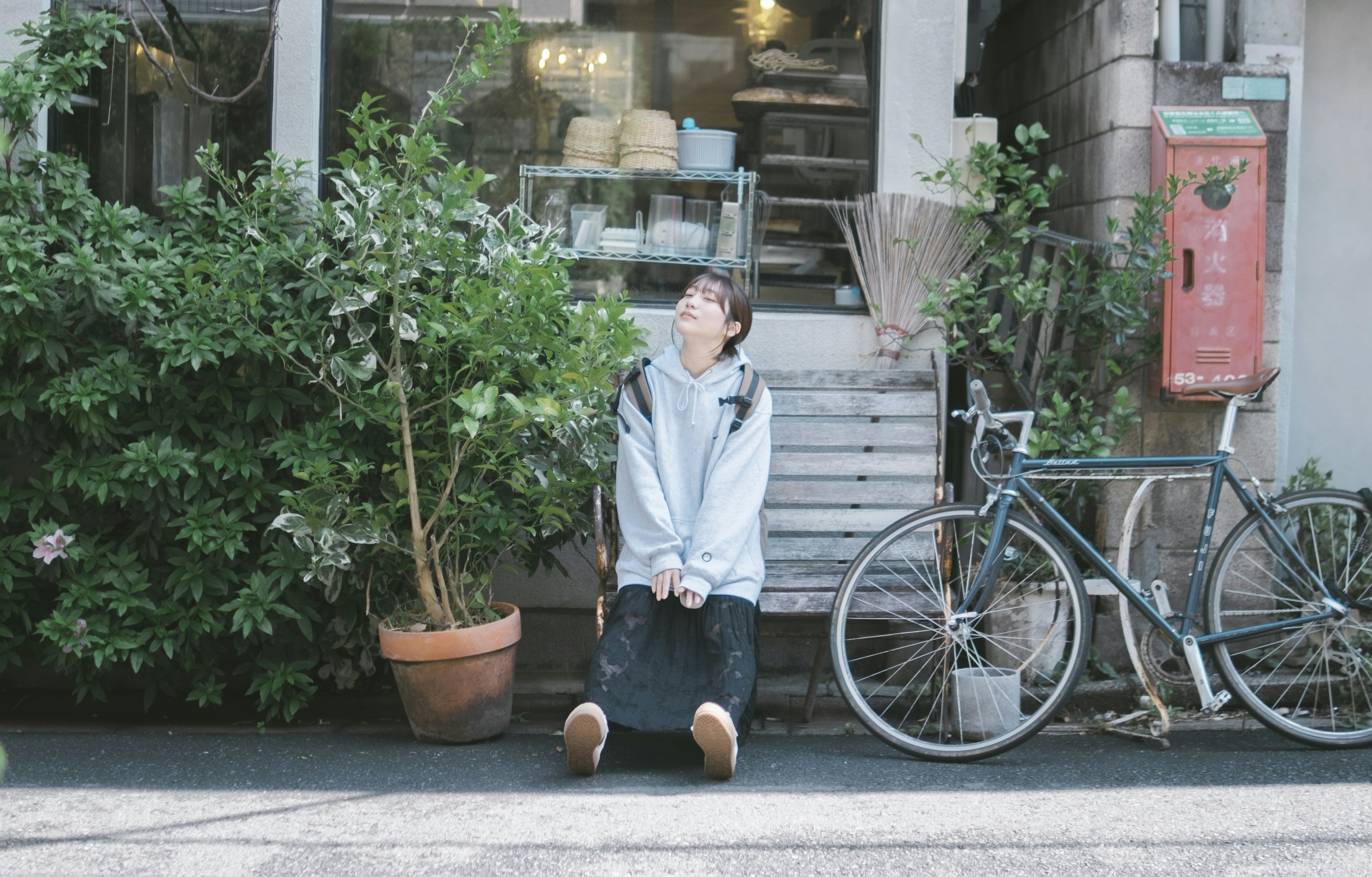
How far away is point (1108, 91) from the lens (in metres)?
4.93

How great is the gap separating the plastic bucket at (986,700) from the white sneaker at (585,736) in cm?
123

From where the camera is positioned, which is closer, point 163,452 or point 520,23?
point 163,452

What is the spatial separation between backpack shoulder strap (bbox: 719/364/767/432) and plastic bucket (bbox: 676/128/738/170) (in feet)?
5.01

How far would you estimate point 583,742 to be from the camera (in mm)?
3426

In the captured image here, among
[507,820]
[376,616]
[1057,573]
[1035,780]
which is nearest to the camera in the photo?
[507,820]

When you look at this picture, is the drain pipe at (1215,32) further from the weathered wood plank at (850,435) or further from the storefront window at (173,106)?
the storefront window at (173,106)

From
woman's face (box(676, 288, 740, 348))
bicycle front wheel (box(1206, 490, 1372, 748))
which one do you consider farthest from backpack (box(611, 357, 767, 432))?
bicycle front wheel (box(1206, 490, 1372, 748))

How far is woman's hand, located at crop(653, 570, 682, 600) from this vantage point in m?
3.59

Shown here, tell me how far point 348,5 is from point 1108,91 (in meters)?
3.29

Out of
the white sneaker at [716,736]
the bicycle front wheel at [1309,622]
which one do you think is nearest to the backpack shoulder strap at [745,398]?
the white sneaker at [716,736]

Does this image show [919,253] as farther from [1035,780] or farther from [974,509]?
[1035,780]

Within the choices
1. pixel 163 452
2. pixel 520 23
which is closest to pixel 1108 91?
pixel 520 23

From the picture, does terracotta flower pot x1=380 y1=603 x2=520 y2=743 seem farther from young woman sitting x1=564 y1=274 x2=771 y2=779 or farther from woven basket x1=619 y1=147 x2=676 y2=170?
woven basket x1=619 y1=147 x2=676 y2=170

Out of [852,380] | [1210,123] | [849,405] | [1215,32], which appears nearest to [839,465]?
[849,405]
